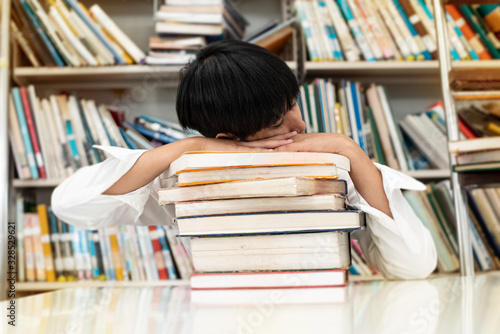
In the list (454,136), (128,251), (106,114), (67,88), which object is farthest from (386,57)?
(67,88)

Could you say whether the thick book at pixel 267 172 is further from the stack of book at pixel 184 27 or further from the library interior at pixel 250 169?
the stack of book at pixel 184 27

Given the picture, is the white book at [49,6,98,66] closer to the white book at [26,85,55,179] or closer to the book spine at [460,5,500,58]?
the white book at [26,85,55,179]

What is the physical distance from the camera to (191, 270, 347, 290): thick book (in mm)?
543

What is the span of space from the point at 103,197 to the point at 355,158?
44cm

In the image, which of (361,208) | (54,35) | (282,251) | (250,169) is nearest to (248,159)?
(250,169)

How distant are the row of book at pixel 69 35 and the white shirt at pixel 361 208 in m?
0.86

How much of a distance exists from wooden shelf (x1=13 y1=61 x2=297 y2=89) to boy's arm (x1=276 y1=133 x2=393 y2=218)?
934 mm

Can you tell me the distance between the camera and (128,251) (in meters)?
1.60

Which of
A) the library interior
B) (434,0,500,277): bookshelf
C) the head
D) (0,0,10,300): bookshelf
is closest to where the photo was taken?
the library interior

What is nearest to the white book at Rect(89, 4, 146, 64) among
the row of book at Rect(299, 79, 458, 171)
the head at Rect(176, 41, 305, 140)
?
the row of book at Rect(299, 79, 458, 171)

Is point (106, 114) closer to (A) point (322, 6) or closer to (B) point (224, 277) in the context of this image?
(A) point (322, 6)

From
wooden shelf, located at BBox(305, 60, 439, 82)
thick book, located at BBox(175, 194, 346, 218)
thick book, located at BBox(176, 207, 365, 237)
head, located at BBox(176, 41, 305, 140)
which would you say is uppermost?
wooden shelf, located at BBox(305, 60, 439, 82)

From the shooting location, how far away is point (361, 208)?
2.31 ft

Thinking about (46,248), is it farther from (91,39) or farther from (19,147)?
(91,39)
